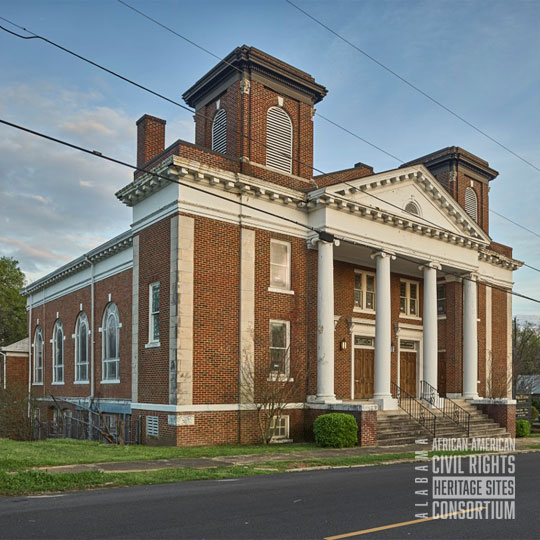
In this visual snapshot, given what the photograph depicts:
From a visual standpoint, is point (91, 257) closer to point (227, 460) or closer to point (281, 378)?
point (281, 378)

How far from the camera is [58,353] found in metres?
34.5

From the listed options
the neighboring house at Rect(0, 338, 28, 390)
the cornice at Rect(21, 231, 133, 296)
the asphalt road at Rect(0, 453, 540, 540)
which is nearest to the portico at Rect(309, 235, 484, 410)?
the cornice at Rect(21, 231, 133, 296)

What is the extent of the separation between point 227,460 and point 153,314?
6.84 m

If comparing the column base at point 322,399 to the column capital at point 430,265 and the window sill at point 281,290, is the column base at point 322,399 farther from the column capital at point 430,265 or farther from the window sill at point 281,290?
the column capital at point 430,265

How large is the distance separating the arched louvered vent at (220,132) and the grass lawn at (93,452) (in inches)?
434

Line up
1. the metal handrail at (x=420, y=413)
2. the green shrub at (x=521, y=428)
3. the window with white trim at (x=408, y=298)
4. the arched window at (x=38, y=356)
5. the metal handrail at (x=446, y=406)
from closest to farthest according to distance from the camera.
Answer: the metal handrail at (x=420, y=413)
the metal handrail at (x=446, y=406)
the green shrub at (x=521, y=428)
the window with white trim at (x=408, y=298)
the arched window at (x=38, y=356)

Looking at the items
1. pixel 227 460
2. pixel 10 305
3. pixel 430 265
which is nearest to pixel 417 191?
pixel 430 265

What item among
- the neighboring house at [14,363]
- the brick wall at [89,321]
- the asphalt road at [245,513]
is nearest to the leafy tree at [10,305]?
the neighboring house at [14,363]

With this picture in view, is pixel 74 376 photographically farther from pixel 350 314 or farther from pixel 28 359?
pixel 350 314

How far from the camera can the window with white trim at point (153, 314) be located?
67.5 feet

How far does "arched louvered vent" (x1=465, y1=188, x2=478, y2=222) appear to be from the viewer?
32.3 m

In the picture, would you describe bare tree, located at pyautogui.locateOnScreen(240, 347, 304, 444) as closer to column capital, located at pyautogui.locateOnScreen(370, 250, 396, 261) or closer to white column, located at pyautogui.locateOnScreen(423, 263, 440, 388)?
column capital, located at pyautogui.locateOnScreen(370, 250, 396, 261)

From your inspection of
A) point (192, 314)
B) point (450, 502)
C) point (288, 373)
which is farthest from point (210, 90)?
point (450, 502)

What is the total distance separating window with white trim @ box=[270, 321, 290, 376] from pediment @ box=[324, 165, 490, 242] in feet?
16.4
